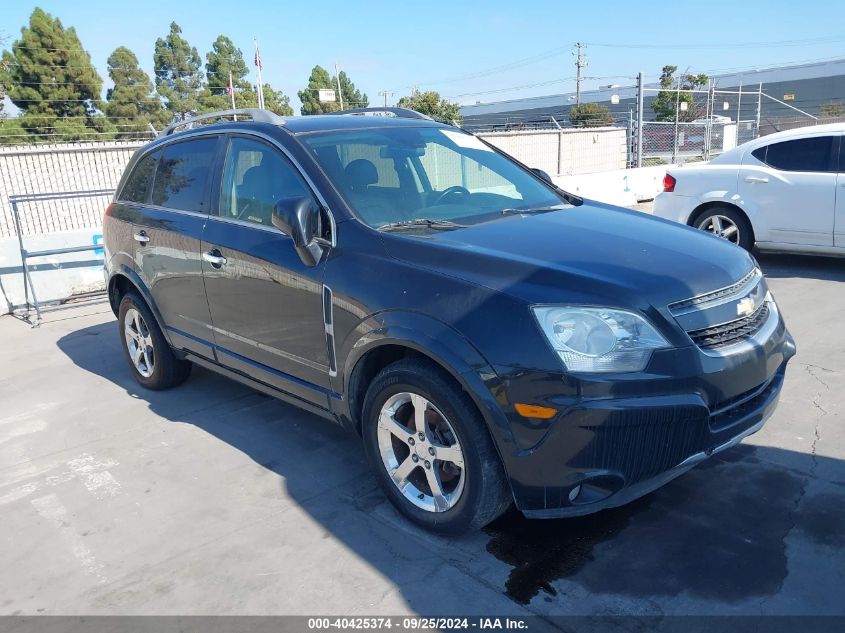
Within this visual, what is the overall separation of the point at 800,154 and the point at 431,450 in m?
6.56

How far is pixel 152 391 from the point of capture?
552 cm

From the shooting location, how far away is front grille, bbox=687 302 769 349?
9.32ft

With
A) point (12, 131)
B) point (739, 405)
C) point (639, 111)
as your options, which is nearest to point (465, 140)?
point (739, 405)

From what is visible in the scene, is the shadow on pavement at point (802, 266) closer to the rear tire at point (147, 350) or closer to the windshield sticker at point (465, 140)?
the windshield sticker at point (465, 140)

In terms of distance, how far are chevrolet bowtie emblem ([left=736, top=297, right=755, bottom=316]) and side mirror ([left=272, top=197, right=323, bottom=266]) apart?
6.34 feet

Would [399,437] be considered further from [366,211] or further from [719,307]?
[719,307]

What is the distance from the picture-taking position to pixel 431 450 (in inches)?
124

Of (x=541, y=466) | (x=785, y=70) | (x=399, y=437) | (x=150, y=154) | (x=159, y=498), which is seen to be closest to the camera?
(x=541, y=466)

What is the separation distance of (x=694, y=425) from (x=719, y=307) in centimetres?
54

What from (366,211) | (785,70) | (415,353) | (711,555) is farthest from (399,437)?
(785,70)

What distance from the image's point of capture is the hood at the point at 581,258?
9.19 ft

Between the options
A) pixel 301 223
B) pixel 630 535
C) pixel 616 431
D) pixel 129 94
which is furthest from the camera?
pixel 129 94

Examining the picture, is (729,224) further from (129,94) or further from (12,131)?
(129,94)

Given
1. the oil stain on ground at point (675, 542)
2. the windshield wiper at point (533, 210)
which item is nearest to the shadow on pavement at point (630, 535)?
the oil stain on ground at point (675, 542)
